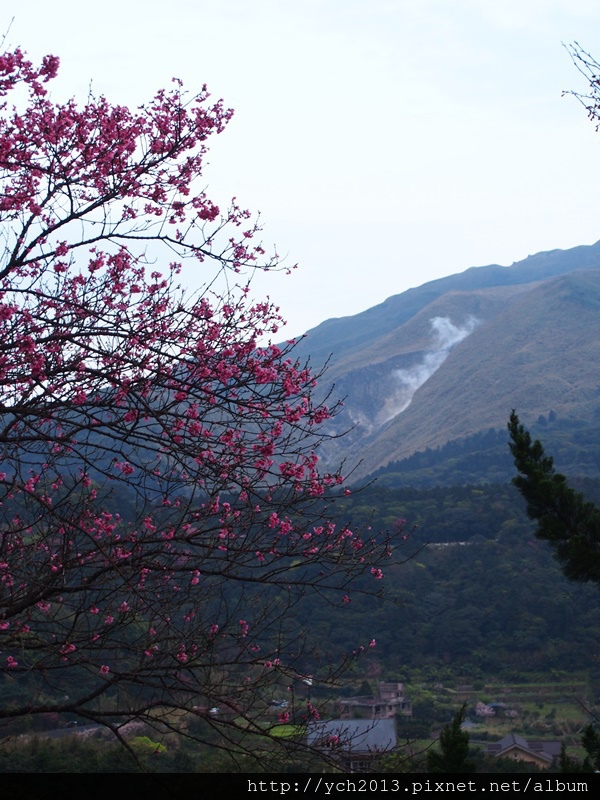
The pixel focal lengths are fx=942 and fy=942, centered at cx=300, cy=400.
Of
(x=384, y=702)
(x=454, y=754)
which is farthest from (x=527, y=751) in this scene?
(x=454, y=754)

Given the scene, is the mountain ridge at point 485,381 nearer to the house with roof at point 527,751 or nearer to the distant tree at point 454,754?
the house with roof at point 527,751

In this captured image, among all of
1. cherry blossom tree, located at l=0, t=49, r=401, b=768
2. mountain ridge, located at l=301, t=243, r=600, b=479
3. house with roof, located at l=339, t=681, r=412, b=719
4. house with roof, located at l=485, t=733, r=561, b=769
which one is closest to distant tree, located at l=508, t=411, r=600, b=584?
cherry blossom tree, located at l=0, t=49, r=401, b=768

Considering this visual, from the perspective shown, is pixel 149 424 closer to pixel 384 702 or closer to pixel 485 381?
pixel 384 702

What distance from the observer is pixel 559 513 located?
12336 mm

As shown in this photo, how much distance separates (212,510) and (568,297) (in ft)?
550

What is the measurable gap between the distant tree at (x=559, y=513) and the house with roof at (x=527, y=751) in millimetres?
21589

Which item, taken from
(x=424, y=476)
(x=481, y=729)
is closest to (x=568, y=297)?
(x=424, y=476)

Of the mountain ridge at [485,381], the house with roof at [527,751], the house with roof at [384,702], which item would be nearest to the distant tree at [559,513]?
the house with roof at [527,751]

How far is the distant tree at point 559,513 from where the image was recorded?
1180 centimetres

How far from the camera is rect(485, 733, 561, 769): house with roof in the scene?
3266cm

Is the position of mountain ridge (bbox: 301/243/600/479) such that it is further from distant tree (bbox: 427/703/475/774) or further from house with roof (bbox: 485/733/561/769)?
distant tree (bbox: 427/703/475/774)

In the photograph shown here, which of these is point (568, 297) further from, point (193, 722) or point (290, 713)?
point (290, 713)

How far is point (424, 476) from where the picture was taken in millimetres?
107812

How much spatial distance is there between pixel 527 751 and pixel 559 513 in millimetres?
24518
